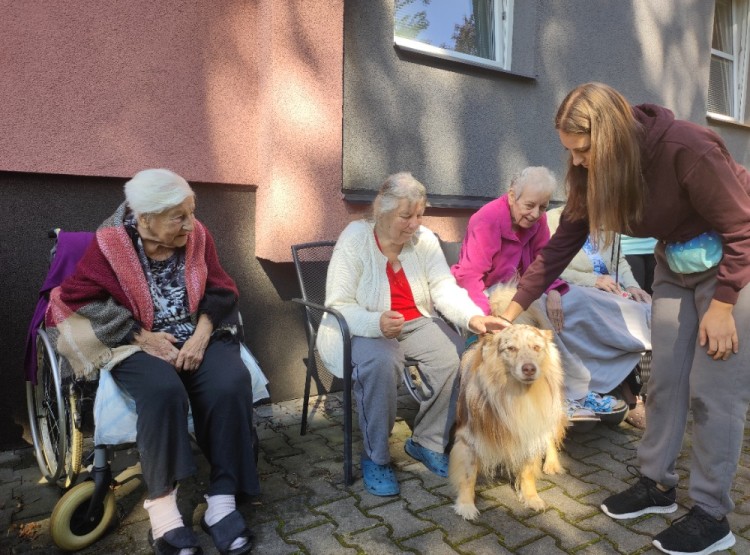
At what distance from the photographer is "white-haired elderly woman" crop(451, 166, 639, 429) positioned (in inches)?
129

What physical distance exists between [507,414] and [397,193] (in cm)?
126

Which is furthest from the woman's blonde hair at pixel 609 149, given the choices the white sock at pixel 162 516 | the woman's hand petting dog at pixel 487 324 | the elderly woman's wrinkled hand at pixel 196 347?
the white sock at pixel 162 516

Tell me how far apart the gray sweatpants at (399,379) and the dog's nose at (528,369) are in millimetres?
632

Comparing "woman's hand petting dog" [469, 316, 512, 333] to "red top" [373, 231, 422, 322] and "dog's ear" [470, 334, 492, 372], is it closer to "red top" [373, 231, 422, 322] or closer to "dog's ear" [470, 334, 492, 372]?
"dog's ear" [470, 334, 492, 372]

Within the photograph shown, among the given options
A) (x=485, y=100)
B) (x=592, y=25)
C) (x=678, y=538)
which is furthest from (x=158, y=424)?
(x=592, y=25)

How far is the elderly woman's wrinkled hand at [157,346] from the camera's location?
2416 mm

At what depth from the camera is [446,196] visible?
4582mm

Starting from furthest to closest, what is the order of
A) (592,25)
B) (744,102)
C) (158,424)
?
(744,102), (592,25), (158,424)

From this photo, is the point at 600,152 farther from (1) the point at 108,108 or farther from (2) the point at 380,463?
(1) the point at 108,108

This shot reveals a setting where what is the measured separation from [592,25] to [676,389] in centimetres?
425

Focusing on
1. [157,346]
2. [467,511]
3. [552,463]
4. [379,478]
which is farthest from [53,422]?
[552,463]

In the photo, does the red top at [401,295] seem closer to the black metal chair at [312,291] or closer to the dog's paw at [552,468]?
the black metal chair at [312,291]

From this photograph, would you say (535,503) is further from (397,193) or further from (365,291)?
(397,193)

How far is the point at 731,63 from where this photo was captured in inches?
300
